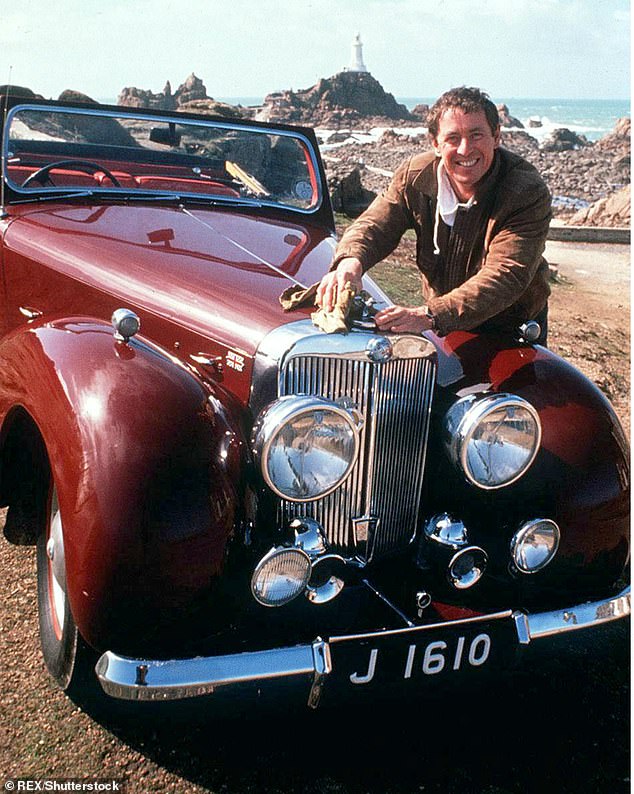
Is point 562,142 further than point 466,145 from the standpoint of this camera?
Yes

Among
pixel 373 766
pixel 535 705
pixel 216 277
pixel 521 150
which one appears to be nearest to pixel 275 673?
pixel 373 766

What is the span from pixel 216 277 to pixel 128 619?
123 cm

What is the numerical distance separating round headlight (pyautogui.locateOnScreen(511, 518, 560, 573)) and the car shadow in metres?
0.23

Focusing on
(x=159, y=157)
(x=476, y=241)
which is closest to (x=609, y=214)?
(x=159, y=157)

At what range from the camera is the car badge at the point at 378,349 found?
7.28 feet

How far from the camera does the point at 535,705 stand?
2.57 m

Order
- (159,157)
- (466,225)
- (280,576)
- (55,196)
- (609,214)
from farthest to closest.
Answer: (609,214) → (159,157) → (55,196) → (466,225) → (280,576)

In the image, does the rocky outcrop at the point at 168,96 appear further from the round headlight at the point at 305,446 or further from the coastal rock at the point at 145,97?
the round headlight at the point at 305,446

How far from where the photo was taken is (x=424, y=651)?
209cm

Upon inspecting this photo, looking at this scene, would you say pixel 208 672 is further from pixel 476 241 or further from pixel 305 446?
pixel 476 241

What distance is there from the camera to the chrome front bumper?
1854 mm

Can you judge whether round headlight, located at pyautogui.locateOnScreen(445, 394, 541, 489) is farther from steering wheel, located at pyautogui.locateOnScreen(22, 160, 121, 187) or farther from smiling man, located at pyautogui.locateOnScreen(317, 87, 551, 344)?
steering wheel, located at pyautogui.locateOnScreen(22, 160, 121, 187)

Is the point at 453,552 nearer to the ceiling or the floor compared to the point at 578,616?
nearer to the ceiling

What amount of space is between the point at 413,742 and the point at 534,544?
686 millimetres
